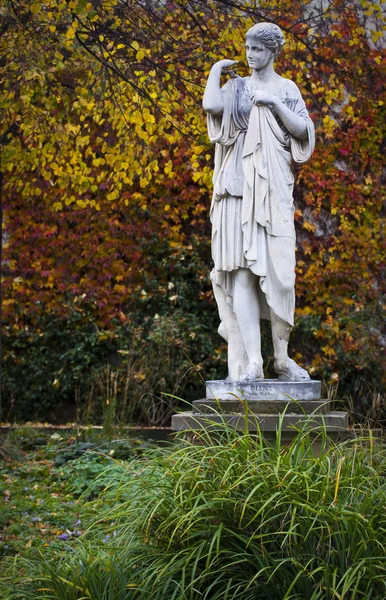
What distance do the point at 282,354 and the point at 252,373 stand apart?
328 mm

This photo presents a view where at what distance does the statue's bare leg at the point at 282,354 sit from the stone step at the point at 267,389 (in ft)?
0.51

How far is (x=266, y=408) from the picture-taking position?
583 centimetres

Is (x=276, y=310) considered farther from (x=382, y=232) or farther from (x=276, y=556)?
(x=382, y=232)

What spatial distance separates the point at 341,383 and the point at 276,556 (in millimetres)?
6333

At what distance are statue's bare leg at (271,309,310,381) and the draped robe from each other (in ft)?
0.26

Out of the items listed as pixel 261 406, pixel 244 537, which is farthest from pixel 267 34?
pixel 244 537

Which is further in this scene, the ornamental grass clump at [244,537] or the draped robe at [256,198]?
the draped robe at [256,198]

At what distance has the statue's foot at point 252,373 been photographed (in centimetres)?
600

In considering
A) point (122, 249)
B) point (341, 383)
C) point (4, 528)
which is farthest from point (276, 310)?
point (122, 249)

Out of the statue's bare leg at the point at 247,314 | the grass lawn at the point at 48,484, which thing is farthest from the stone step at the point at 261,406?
the grass lawn at the point at 48,484

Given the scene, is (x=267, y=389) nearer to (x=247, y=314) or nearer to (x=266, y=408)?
(x=266, y=408)

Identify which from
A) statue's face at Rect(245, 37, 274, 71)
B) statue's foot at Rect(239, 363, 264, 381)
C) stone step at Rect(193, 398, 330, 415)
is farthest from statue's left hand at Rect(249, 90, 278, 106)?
stone step at Rect(193, 398, 330, 415)

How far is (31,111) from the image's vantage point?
27.8 feet

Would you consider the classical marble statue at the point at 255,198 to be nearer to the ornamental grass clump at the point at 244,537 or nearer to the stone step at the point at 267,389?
the stone step at the point at 267,389
